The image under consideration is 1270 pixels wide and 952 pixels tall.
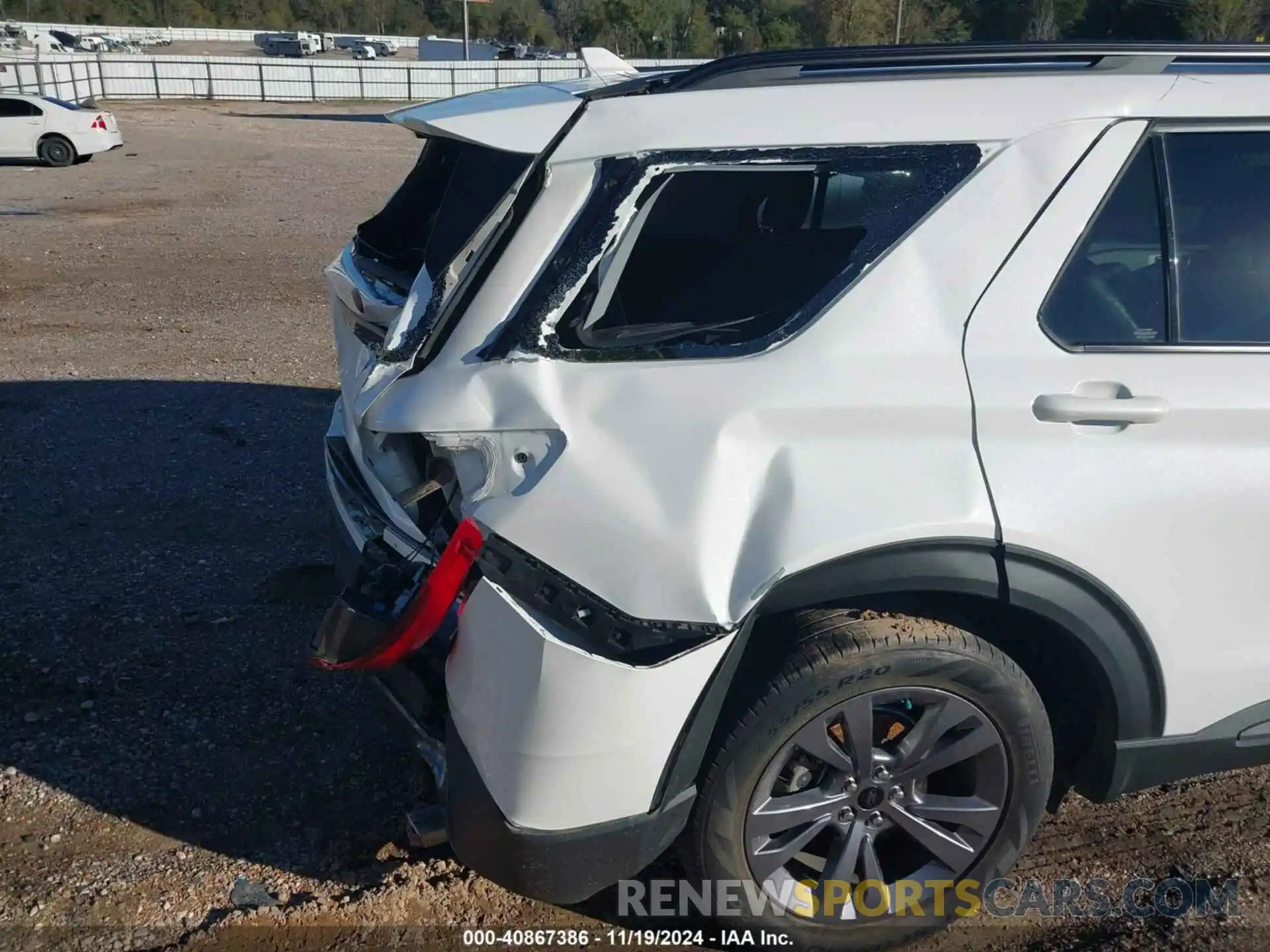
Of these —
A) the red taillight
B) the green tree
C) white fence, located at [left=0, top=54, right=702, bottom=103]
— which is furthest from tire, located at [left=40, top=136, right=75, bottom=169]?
the green tree

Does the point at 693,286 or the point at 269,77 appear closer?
the point at 693,286

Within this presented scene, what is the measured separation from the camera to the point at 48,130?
19.7 meters

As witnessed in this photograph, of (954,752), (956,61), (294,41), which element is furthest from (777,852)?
(294,41)

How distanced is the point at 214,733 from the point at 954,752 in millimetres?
2321

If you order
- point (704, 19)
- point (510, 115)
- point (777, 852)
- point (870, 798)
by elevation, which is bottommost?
point (704, 19)

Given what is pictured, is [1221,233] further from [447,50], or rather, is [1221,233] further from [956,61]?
[447,50]

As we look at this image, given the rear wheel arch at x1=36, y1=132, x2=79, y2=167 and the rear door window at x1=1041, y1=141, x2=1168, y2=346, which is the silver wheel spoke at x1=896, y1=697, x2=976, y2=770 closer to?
the rear door window at x1=1041, y1=141, x2=1168, y2=346

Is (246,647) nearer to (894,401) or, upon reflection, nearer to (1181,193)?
(894,401)

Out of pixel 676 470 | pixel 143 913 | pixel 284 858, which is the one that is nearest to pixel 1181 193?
pixel 676 470

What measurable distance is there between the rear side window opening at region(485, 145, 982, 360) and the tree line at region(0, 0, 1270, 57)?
1845 mm

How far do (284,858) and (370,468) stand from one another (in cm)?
110

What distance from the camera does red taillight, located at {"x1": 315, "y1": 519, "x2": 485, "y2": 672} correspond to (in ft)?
7.60

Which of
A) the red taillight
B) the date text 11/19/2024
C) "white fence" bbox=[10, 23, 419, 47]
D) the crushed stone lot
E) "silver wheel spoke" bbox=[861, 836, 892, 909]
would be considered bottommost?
"white fence" bbox=[10, 23, 419, 47]

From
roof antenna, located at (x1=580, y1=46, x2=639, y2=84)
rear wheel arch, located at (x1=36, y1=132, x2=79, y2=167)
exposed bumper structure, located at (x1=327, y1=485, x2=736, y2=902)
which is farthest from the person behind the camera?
rear wheel arch, located at (x1=36, y1=132, x2=79, y2=167)
